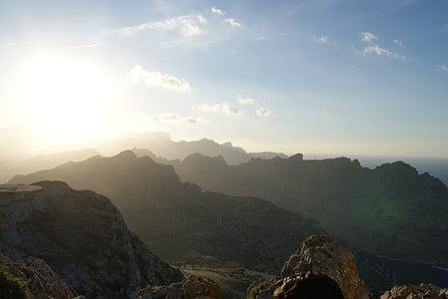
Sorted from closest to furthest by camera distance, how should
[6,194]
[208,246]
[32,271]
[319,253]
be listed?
[319,253]
[32,271]
[6,194]
[208,246]

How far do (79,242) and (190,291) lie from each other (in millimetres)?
43498

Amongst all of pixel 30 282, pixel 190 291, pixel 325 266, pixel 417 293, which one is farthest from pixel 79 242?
pixel 417 293

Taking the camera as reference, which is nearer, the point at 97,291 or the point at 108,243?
the point at 97,291

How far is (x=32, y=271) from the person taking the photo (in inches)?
1448

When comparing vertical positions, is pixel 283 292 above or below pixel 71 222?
above

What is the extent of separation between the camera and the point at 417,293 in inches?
1116

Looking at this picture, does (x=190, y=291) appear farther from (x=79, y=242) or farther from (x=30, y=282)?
(x=79, y=242)

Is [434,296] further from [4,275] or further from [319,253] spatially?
[4,275]

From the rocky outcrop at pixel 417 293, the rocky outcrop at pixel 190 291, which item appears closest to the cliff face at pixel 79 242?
the rocky outcrop at pixel 190 291

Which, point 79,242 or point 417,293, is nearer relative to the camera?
point 417,293

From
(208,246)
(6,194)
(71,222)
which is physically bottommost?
(208,246)

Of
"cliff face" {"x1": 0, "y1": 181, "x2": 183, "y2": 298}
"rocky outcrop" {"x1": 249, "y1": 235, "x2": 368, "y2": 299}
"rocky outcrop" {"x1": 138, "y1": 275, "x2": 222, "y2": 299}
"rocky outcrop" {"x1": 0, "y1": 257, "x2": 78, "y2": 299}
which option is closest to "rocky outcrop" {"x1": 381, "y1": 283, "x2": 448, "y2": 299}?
"rocky outcrop" {"x1": 249, "y1": 235, "x2": 368, "y2": 299}

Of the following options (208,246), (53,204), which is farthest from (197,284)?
(208,246)

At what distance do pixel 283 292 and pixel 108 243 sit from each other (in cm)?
6014
